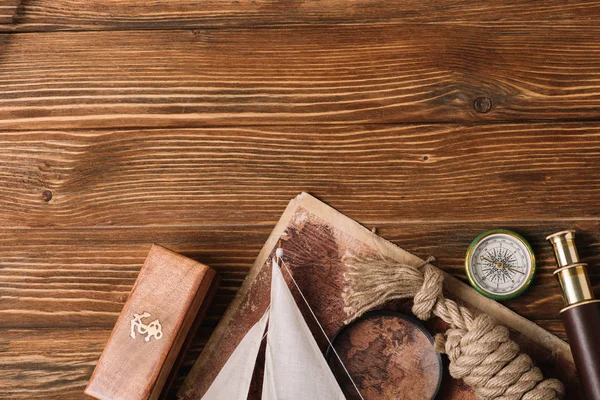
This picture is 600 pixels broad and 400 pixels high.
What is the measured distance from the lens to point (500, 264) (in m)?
1.04

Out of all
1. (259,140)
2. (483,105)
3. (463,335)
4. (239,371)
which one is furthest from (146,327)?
(483,105)

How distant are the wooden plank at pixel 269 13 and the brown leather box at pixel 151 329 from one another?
0.50 m

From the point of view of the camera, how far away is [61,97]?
1182 millimetres

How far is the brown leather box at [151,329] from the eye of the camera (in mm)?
1004

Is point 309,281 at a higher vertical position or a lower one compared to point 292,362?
higher

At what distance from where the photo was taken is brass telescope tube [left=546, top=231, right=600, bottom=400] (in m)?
0.92

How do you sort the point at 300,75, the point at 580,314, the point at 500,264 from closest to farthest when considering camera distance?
the point at 580,314, the point at 500,264, the point at 300,75

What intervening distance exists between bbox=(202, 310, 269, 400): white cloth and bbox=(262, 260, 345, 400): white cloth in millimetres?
35

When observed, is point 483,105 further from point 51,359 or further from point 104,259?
point 51,359

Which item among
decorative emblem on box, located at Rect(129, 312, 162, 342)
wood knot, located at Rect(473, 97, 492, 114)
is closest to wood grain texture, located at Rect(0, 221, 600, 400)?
decorative emblem on box, located at Rect(129, 312, 162, 342)

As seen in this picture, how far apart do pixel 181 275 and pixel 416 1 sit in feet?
2.35

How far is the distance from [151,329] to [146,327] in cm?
1

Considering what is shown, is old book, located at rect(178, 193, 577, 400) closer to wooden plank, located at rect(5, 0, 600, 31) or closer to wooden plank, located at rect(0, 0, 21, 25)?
wooden plank, located at rect(5, 0, 600, 31)

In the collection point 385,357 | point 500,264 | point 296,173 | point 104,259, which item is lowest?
point 385,357
